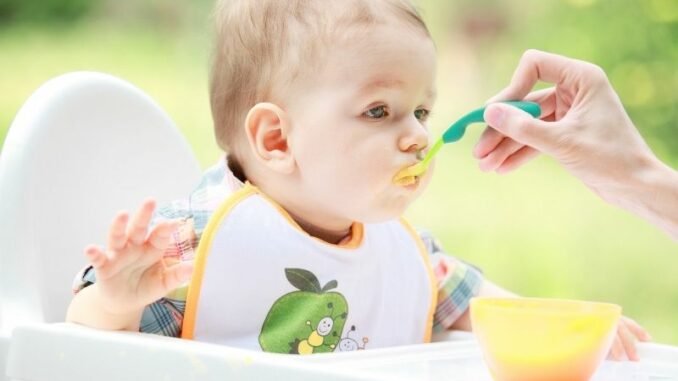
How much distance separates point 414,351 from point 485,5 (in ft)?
9.01

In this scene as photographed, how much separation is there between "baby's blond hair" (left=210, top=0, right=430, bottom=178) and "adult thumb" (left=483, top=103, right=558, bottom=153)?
0.20 m

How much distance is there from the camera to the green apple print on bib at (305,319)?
1096 millimetres

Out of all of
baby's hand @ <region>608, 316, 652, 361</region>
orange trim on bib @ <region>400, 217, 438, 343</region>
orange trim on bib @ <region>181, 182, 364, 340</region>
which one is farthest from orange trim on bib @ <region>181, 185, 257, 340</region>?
baby's hand @ <region>608, 316, 652, 361</region>

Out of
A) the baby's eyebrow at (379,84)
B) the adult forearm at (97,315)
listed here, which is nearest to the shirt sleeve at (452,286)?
the baby's eyebrow at (379,84)

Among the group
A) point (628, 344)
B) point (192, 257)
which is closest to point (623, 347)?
point (628, 344)

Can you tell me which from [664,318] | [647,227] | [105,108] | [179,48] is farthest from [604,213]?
[105,108]

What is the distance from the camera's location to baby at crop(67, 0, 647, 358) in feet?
3.57

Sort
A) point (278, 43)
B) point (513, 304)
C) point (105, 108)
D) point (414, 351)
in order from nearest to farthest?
1. point (513, 304)
2. point (414, 351)
3. point (278, 43)
4. point (105, 108)

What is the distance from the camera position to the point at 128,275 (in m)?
0.96

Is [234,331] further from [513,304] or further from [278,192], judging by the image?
[513,304]

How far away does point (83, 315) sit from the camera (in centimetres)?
103

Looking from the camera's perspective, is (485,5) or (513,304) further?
(485,5)

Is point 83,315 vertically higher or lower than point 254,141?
lower

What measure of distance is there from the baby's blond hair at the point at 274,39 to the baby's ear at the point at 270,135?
2 centimetres
